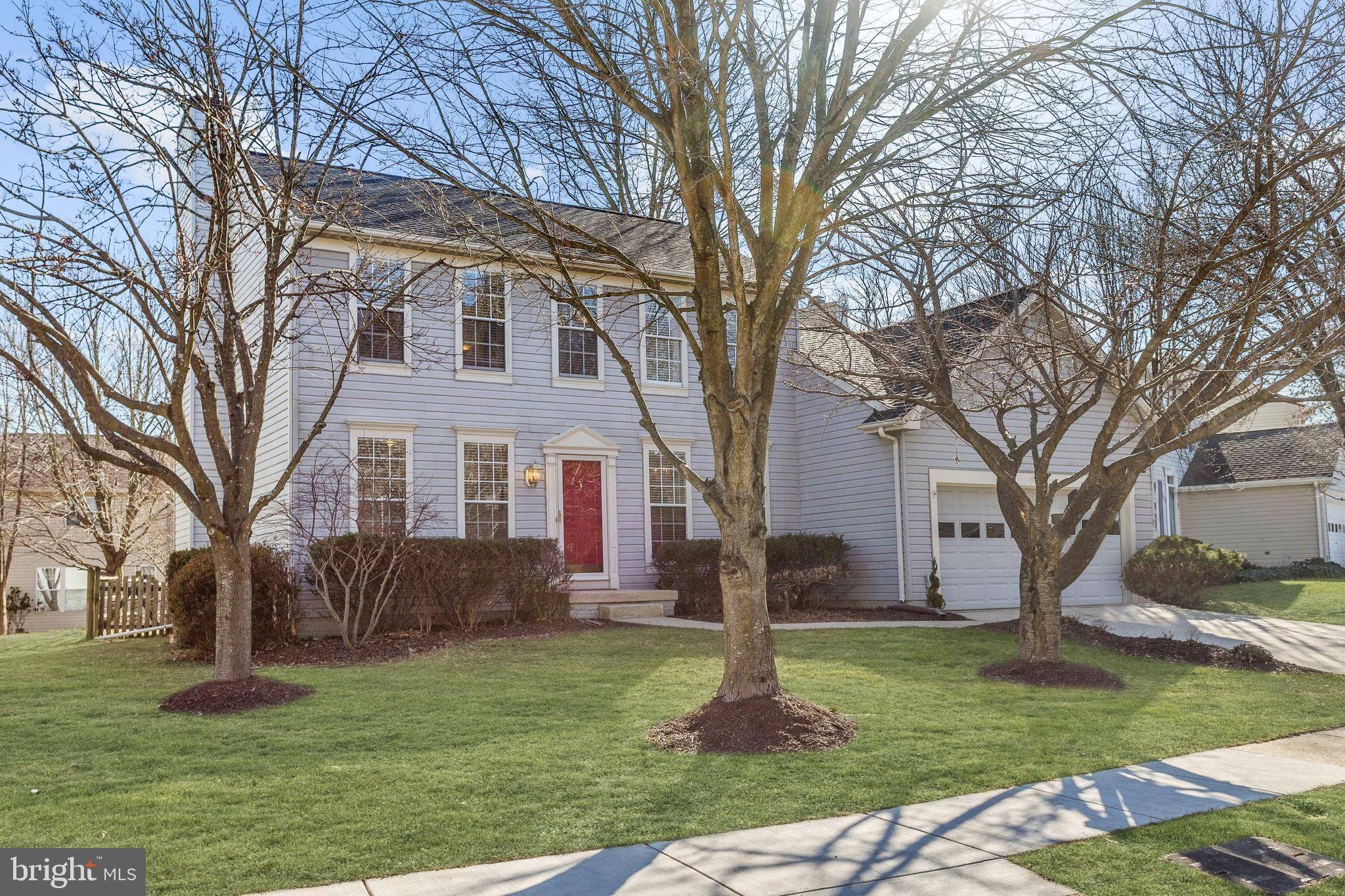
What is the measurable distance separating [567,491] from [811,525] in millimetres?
4940

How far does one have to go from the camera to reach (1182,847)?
187 inches

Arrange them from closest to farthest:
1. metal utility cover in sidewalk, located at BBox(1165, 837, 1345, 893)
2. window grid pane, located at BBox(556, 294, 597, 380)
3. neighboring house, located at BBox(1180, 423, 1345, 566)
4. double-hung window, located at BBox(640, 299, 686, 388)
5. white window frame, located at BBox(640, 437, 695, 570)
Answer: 1. metal utility cover in sidewalk, located at BBox(1165, 837, 1345, 893)
2. window grid pane, located at BBox(556, 294, 597, 380)
3. white window frame, located at BBox(640, 437, 695, 570)
4. double-hung window, located at BBox(640, 299, 686, 388)
5. neighboring house, located at BBox(1180, 423, 1345, 566)

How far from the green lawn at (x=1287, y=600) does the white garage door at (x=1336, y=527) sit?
5.64 meters

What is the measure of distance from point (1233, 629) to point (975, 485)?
479 centimetres

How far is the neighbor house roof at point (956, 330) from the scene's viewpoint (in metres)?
10.8

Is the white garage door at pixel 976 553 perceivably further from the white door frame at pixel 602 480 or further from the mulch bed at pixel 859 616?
the white door frame at pixel 602 480

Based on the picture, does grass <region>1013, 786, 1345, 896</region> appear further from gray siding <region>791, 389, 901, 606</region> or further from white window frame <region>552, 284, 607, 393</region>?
white window frame <region>552, 284, 607, 393</region>

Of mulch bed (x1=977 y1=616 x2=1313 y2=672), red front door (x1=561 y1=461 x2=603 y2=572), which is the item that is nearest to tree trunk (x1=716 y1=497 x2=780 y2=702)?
mulch bed (x1=977 y1=616 x2=1313 y2=672)

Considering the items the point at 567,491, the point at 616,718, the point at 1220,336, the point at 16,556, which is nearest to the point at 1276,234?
the point at 1220,336

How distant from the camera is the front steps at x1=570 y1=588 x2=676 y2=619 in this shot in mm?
15086

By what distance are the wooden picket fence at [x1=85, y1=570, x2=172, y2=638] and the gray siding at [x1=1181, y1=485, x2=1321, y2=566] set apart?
2675 cm

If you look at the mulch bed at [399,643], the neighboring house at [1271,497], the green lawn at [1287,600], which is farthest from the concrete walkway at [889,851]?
the neighboring house at [1271,497]

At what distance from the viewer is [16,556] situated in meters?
27.6

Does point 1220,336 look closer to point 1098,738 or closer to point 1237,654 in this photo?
point 1098,738
